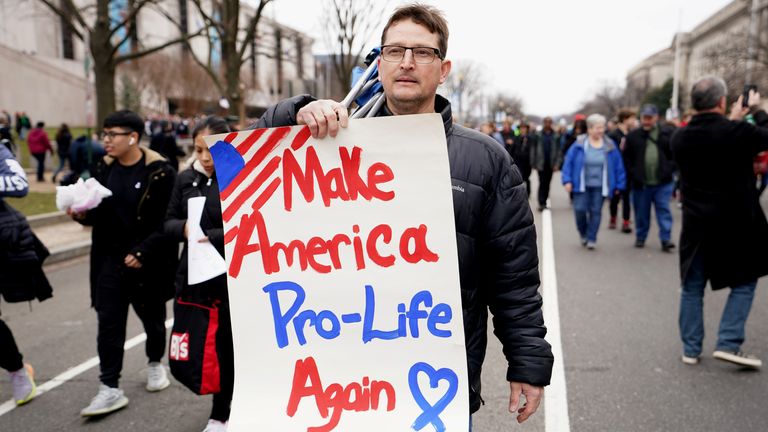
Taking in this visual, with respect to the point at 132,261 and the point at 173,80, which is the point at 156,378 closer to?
the point at 132,261

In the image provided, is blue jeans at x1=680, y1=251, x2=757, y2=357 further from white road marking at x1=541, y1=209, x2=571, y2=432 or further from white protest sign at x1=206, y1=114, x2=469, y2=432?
white protest sign at x1=206, y1=114, x2=469, y2=432

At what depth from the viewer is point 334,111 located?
1.75m

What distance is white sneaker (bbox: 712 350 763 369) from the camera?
4023 millimetres

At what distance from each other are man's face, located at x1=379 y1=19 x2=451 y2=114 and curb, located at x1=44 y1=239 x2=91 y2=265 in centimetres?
782

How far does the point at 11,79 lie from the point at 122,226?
4279cm

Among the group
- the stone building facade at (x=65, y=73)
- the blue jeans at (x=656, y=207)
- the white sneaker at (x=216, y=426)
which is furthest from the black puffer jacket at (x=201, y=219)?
the stone building facade at (x=65, y=73)

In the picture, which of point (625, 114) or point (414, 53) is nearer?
point (414, 53)

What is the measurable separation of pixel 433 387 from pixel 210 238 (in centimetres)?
166

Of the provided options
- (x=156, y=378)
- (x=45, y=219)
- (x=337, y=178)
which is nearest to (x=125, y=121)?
(x=156, y=378)

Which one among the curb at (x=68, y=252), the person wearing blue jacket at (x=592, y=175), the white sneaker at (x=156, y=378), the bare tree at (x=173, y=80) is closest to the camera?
the white sneaker at (x=156, y=378)

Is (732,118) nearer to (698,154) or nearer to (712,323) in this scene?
(698,154)

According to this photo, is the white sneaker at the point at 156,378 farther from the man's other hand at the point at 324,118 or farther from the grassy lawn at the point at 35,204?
the grassy lawn at the point at 35,204

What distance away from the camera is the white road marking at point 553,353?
136 inches

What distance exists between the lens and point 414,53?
72.4 inches
